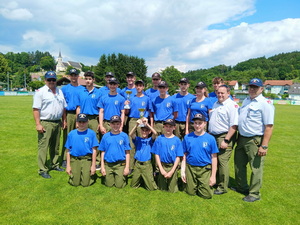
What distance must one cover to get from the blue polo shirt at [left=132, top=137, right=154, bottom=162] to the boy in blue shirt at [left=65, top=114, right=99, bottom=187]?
1.06 m

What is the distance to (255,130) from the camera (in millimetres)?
4426

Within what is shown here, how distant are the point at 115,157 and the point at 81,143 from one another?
910 millimetres

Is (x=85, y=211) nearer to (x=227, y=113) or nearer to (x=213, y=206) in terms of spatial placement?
(x=213, y=206)

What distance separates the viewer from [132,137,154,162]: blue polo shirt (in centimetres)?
501

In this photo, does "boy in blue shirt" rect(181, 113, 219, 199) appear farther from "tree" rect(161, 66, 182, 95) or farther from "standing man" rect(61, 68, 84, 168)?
"tree" rect(161, 66, 182, 95)

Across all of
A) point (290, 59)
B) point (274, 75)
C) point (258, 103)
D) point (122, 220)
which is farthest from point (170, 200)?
point (290, 59)

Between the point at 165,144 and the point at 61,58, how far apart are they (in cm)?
19782

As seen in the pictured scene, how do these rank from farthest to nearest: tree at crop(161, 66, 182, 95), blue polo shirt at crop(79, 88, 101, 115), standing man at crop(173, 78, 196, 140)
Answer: tree at crop(161, 66, 182, 95), blue polo shirt at crop(79, 88, 101, 115), standing man at crop(173, 78, 196, 140)

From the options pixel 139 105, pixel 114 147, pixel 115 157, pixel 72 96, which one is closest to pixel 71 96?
pixel 72 96

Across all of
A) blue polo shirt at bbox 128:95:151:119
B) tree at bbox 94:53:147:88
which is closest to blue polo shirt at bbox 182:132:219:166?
blue polo shirt at bbox 128:95:151:119

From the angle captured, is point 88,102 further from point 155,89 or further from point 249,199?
point 249,199

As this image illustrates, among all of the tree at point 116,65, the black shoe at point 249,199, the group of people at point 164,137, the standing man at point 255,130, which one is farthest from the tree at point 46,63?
the black shoe at point 249,199

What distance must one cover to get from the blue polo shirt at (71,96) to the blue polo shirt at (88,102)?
0.13 m

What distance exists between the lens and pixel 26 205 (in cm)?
402
